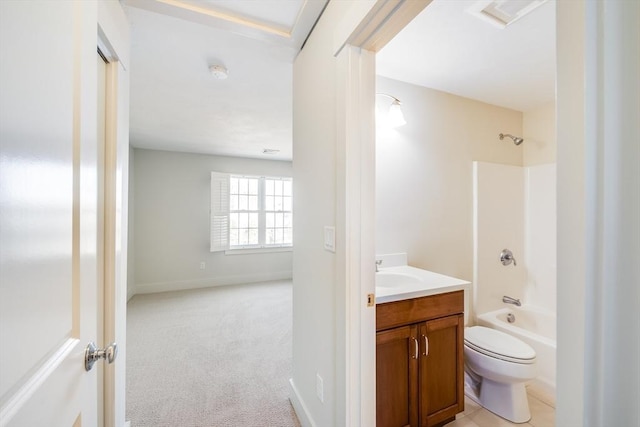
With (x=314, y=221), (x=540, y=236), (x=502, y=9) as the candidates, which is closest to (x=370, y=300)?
(x=314, y=221)

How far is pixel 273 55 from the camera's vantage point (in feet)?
5.67

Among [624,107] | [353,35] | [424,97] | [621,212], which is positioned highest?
[424,97]

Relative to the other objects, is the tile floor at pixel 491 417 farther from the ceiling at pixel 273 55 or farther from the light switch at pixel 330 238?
the ceiling at pixel 273 55

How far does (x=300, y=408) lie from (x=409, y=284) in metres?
1.03

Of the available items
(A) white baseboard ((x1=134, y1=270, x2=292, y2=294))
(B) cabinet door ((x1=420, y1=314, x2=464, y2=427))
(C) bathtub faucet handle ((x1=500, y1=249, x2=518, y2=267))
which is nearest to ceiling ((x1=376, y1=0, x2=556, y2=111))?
(C) bathtub faucet handle ((x1=500, y1=249, x2=518, y2=267))

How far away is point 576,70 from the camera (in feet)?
1.27

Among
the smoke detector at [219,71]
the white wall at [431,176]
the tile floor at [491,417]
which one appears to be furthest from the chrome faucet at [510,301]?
the smoke detector at [219,71]

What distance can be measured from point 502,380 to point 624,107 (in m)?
1.92

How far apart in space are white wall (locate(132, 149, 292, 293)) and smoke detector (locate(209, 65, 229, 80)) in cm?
296

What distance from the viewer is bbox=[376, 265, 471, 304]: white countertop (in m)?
1.38

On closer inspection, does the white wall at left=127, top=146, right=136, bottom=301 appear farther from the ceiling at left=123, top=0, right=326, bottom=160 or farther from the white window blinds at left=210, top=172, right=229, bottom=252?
the white window blinds at left=210, top=172, right=229, bottom=252

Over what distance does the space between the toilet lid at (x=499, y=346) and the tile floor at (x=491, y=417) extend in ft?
1.37

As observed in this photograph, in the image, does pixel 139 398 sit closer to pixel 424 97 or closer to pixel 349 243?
pixel 349 243

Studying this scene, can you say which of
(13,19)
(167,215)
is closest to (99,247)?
(13,19)
